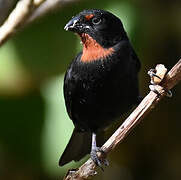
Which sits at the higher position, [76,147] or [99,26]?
[99,26]

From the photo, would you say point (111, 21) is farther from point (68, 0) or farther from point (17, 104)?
point (17, 104)

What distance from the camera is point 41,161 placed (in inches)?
157

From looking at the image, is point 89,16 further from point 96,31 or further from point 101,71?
point 101,71

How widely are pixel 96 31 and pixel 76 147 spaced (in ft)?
2.38

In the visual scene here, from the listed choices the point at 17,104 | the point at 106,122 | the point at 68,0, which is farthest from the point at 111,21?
the point at 17,104

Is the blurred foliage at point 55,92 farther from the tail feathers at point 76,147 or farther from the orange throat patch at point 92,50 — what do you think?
the orange throat patch at point 92,50

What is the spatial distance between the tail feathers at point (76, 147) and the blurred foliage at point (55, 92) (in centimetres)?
24

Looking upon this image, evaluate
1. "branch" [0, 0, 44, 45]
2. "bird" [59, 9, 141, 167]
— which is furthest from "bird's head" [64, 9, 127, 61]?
"branch" [0, 0, 44, 45]

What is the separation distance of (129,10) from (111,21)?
0.78m

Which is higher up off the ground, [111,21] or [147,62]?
[111,21]

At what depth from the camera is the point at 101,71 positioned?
3176 millimetres

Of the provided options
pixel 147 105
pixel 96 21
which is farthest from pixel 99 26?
pixel 147 105

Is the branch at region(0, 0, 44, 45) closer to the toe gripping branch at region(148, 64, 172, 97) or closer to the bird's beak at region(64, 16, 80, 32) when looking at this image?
the bird's beak at region(64, 16, 80, 32)

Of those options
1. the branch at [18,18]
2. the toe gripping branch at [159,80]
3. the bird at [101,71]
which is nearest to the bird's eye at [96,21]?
the bird at [101,71]
